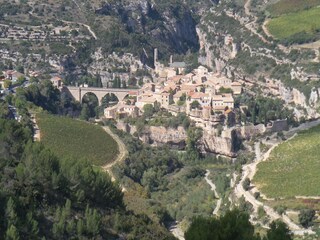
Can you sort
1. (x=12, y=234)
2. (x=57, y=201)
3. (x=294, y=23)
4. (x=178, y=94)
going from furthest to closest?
1. (x=294, y=23)
2. (x=178, y=94)
3. (x=57, y=201)
4. (x=12, y=234)

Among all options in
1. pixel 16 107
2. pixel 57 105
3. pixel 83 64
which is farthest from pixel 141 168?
pixel 83 64

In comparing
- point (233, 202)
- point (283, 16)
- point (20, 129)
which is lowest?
point (233, 202)

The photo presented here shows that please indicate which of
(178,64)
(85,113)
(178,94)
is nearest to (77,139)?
(178,94)

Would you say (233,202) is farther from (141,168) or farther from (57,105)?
(57,105)

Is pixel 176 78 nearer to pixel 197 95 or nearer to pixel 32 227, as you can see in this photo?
pixel 197 95

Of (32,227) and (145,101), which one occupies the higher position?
(145,101)

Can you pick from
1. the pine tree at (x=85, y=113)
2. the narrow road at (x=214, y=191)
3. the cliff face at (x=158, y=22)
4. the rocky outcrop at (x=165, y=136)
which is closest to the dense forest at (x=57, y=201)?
the narrow road at (x=214, y=191)
